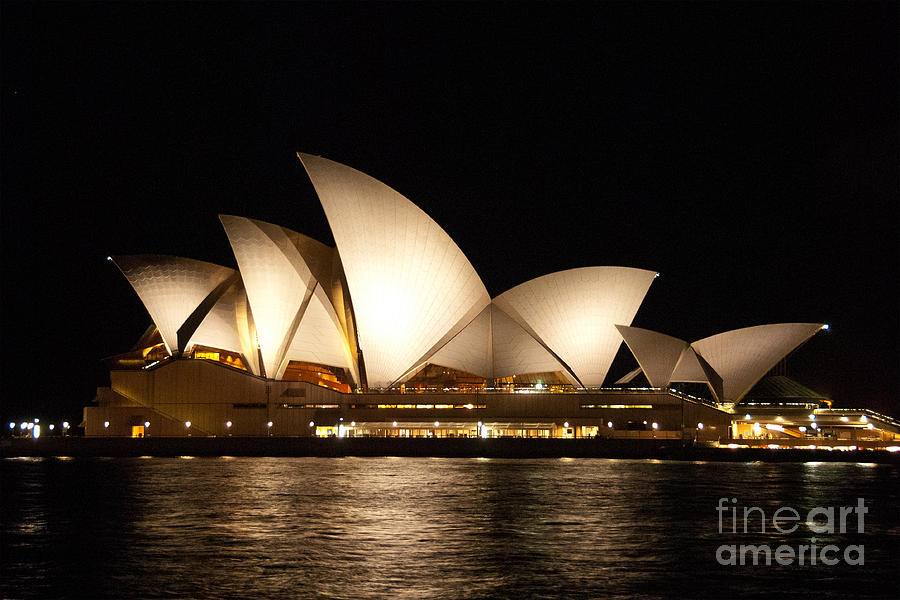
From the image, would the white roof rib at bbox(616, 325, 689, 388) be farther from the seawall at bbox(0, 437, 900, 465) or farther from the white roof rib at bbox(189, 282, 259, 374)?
the white roof rib at bbox(189, 282, 259, 374)

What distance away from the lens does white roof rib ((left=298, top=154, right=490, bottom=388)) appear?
1842 inches

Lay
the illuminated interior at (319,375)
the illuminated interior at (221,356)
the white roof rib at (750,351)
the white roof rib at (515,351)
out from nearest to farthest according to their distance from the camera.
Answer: the white roof rib at (750,351) → the white roof rib at (515,351) → the illuminated interior at (221,356) → the illuminated interior at (319,375)

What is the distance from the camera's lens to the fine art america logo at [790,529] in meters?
16.2

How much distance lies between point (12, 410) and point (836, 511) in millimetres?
74147

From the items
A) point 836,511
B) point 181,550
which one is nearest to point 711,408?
point 836,511

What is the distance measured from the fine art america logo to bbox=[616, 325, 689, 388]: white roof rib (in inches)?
1059

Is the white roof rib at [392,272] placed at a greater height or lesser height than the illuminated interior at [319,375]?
greater

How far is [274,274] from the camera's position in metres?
50.8

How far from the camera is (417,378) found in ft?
193

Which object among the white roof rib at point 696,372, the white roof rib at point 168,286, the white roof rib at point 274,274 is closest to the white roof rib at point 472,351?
the white roof rib at point 274,274

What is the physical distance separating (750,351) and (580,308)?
32.3 feet

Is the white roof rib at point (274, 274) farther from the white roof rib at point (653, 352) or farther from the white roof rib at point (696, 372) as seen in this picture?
the white roof rib at point (696, 372)

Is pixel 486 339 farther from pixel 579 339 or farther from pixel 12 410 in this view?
pixel 12 410

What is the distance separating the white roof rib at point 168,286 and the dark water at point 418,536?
2067 centimetres
